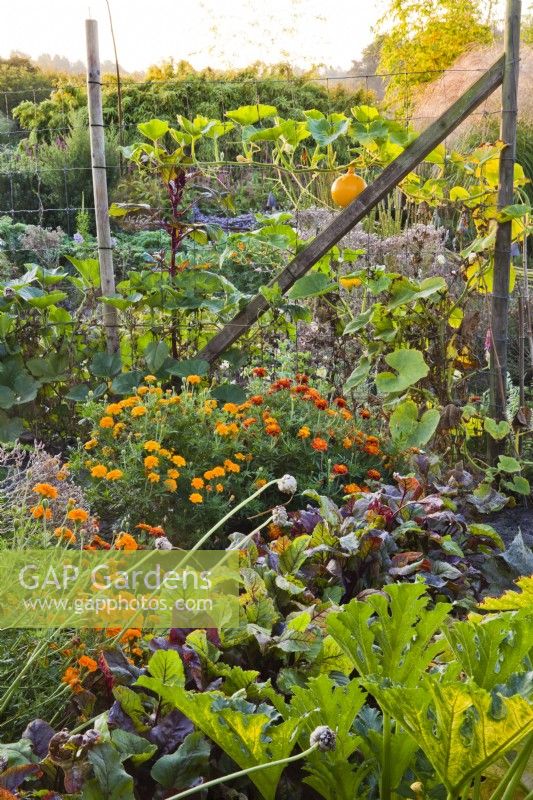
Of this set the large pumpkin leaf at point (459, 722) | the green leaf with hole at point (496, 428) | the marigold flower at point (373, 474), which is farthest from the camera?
the green leaf with hole at point (496, 428)

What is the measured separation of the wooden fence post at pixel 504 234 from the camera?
10.4 feet

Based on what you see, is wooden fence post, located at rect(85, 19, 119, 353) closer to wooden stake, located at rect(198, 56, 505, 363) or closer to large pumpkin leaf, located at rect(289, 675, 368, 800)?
wooden stake, located at rect(198, 56, 505, 363)

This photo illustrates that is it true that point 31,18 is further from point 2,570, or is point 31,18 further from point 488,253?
point 2,570

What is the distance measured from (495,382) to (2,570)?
88.2 inches

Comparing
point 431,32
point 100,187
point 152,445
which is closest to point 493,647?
point 152,445

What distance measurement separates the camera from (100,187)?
11.5ft

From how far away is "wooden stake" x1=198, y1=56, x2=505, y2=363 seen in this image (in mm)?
3162

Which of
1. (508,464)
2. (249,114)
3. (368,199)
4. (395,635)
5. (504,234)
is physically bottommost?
(508,464)

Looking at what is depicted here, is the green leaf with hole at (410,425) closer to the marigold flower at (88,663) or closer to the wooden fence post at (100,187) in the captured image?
the wooden fence post at (100,187)

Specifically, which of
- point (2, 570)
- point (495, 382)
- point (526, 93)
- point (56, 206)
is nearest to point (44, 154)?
point (56, 206)

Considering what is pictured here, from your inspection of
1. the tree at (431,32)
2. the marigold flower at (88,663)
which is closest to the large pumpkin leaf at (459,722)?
the marigold flower at (88,663)

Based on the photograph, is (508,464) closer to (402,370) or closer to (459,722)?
(402,370)

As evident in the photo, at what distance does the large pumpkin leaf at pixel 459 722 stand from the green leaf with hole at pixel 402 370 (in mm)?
2144

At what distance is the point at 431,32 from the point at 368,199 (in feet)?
30.8
